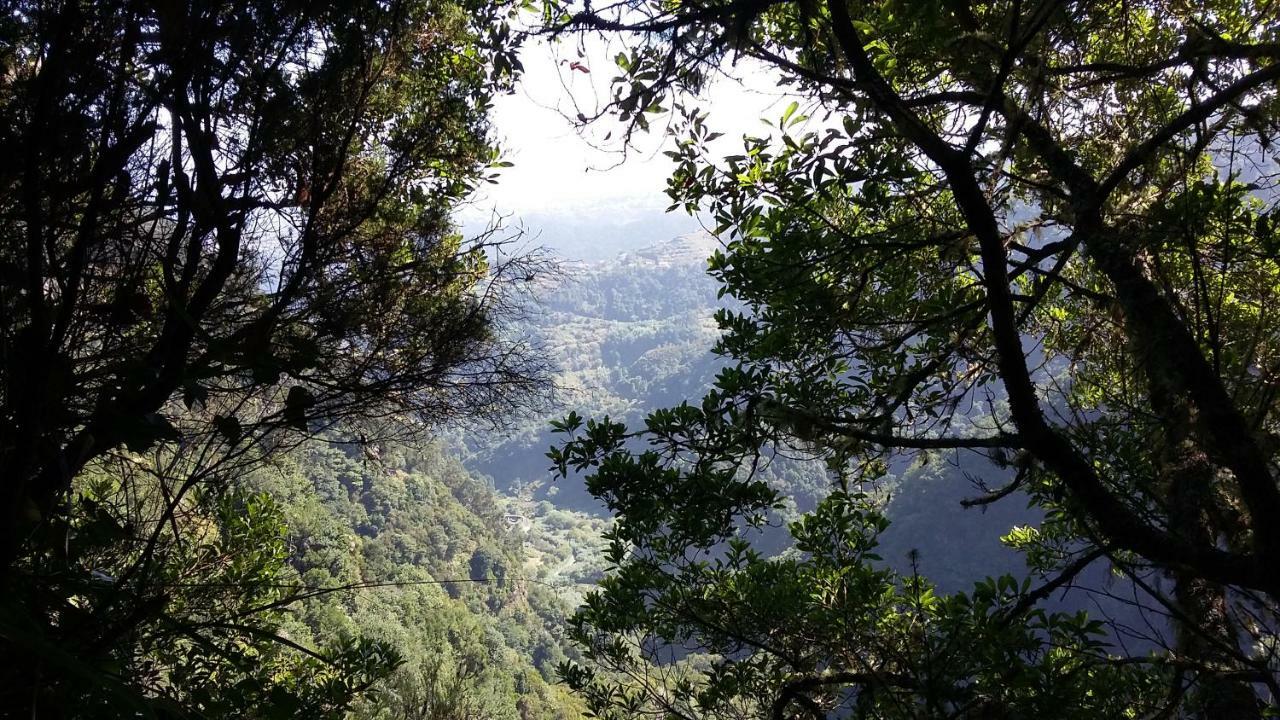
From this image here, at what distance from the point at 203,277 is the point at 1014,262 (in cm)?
303

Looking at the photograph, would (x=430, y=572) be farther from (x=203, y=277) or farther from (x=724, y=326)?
(x=203, y=277)

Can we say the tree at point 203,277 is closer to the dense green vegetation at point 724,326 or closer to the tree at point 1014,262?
the dense green vegetation at point 724,326

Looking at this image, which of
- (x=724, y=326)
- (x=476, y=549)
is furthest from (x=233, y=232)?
(x=476, y=549)

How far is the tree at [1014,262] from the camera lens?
7.05ft

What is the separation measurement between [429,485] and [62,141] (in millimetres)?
64983

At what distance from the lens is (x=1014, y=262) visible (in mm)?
2637

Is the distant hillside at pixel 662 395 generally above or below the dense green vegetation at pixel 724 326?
above

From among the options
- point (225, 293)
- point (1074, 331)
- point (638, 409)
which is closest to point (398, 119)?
point (225, 293)

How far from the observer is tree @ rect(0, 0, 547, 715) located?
1135mm

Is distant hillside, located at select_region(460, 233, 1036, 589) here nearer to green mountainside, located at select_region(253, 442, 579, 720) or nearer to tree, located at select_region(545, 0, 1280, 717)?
tree, located at select_region(545, 0, 1280, 717)

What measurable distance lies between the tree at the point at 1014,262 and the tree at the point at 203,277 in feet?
3.25

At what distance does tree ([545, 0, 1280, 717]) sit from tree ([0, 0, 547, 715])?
99 cm

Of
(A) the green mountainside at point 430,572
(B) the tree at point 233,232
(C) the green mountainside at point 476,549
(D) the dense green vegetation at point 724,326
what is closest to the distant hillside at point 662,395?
(C) the green mountainside at point 476,549

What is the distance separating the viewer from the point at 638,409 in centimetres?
12262
